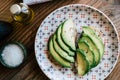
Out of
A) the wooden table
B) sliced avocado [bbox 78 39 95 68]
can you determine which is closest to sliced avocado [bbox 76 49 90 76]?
sliced avocado [bbox 78 39 95 68]

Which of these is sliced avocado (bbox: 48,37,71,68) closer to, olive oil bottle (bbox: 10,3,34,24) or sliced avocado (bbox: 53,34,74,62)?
sliced avocado (bbox: 53,34,74,62)

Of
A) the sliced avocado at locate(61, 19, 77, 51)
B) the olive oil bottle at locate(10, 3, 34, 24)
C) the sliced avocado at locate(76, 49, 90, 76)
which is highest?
the olive oil bottle at locate(10, 3, 34, 24)

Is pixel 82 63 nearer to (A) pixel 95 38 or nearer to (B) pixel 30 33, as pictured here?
(A) pixel 95 38

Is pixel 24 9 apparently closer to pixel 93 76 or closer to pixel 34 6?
pixel 34 6

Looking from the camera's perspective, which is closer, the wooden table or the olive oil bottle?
the olive oil bottle

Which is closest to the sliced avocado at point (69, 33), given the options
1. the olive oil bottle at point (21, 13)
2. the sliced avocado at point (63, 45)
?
the sliced avocado at point (63, 45)

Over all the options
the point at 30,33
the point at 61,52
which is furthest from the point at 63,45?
the point at 30,33
